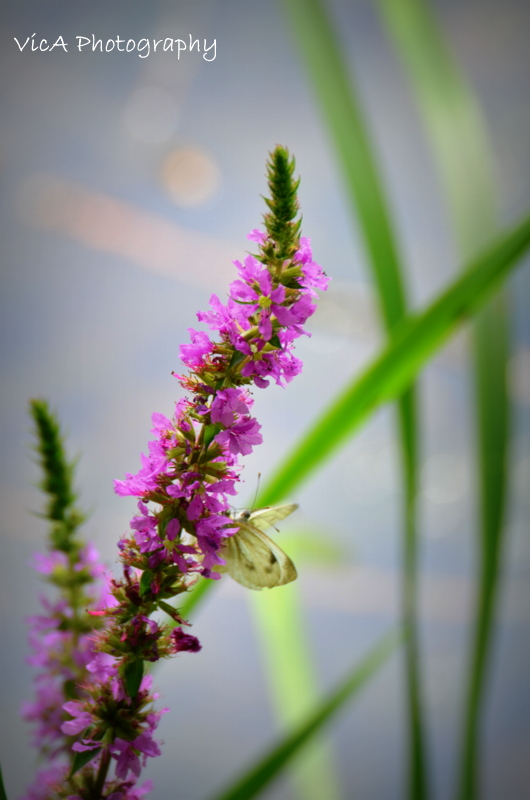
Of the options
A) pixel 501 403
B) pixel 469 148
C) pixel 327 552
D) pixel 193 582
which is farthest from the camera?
pixel 327 552

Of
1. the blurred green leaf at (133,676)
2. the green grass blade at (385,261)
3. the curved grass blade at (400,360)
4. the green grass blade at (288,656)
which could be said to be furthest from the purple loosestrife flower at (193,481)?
the green grass blade at (288,656)

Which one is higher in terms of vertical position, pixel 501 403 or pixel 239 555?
pixel 501 403

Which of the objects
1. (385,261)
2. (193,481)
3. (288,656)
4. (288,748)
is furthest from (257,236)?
(288,656)

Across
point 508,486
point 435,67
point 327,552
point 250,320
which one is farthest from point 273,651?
point 435,67

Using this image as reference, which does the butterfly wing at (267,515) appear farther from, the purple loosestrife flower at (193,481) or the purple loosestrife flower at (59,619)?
the purple loosestrife flower at (59,619)

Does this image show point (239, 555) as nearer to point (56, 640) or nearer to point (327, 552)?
point (56, 640)
